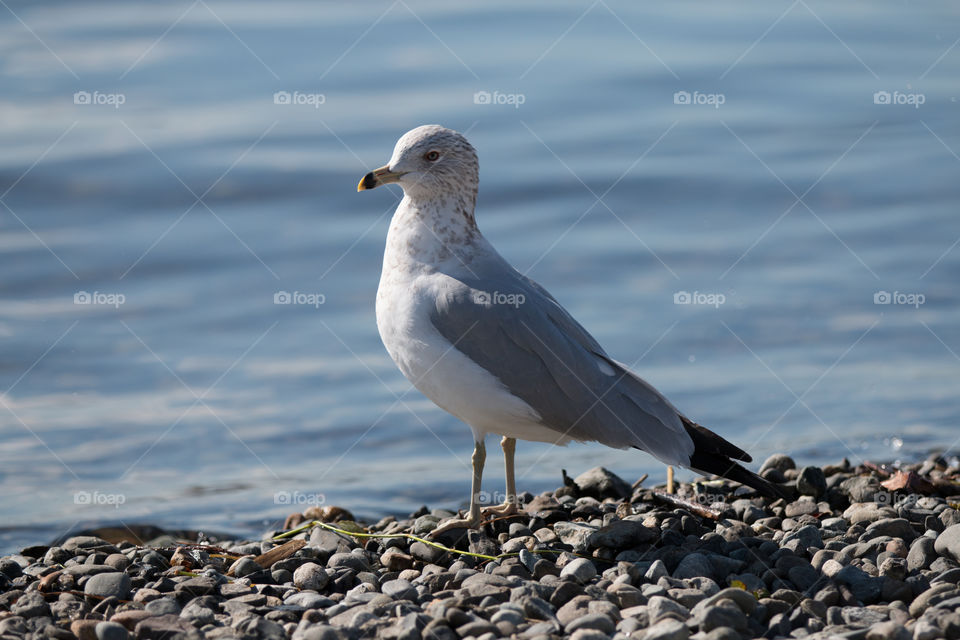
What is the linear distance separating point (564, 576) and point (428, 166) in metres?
2.37

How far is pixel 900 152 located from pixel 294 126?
7.02 metres

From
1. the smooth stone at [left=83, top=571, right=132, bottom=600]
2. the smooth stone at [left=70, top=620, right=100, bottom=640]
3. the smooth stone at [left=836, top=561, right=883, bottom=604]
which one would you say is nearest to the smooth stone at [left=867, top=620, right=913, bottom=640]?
the smooth stone at [left=836, top=561, right=883, bottom=604]

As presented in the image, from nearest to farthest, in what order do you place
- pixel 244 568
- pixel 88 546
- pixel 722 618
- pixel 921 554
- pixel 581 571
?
pixel 722 618 < pixel 581 571 < pixel 921 554 < pixel 244 568 < pixel 88 546

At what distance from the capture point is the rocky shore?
4656mm

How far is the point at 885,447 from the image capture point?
8.65 metres

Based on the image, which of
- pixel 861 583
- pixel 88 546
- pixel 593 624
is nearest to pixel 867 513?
pixel 861 583

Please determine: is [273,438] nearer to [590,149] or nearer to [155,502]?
[155,502]

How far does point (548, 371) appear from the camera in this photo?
601cm

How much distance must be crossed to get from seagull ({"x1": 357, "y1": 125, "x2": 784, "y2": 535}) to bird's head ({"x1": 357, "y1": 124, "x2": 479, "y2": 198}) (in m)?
0.13

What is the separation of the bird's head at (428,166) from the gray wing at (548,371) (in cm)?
65

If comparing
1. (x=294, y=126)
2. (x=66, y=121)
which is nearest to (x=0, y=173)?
(x=66, y=121)

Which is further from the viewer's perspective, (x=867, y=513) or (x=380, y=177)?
(x=380, y=177)

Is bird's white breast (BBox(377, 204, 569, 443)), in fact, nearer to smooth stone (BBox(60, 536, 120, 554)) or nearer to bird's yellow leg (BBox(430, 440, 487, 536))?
bird's yellow leg (BBox(430, 440, 487, 536))

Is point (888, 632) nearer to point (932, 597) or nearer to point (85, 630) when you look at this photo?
point (932, 597)
